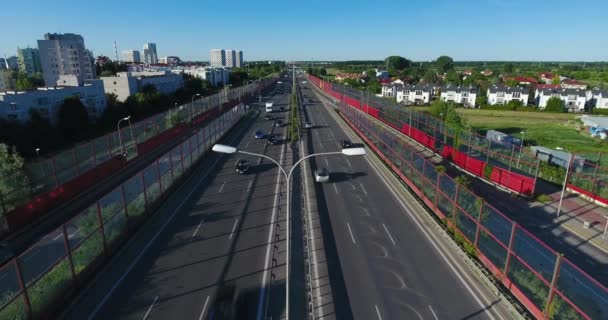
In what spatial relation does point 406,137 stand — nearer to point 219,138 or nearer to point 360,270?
point 219,138

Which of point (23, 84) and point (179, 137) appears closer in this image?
point (179, 137)

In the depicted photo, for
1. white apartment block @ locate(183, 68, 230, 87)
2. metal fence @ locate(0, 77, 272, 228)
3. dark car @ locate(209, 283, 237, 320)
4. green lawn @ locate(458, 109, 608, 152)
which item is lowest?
green lawn @ locate(458, 109, 608, 152)

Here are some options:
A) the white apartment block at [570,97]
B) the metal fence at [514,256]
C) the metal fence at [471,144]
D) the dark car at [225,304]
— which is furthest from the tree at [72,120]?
the white apartment block at [570,97]

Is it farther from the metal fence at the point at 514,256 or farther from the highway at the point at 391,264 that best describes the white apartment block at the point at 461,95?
the highway at the point at 391,264

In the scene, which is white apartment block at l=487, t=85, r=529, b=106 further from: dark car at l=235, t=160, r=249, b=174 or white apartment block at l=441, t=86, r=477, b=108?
dark car at l=235, t=160, r=249, b=174

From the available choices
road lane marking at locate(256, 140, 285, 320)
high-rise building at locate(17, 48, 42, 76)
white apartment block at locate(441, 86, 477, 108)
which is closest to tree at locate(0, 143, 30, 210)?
road lane marking at locate(256, 140, 285, 320)

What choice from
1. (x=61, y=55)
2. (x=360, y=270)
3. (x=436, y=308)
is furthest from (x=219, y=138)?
(x=61, y=55)

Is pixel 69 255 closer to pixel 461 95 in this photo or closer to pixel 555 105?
pixel 555 105
